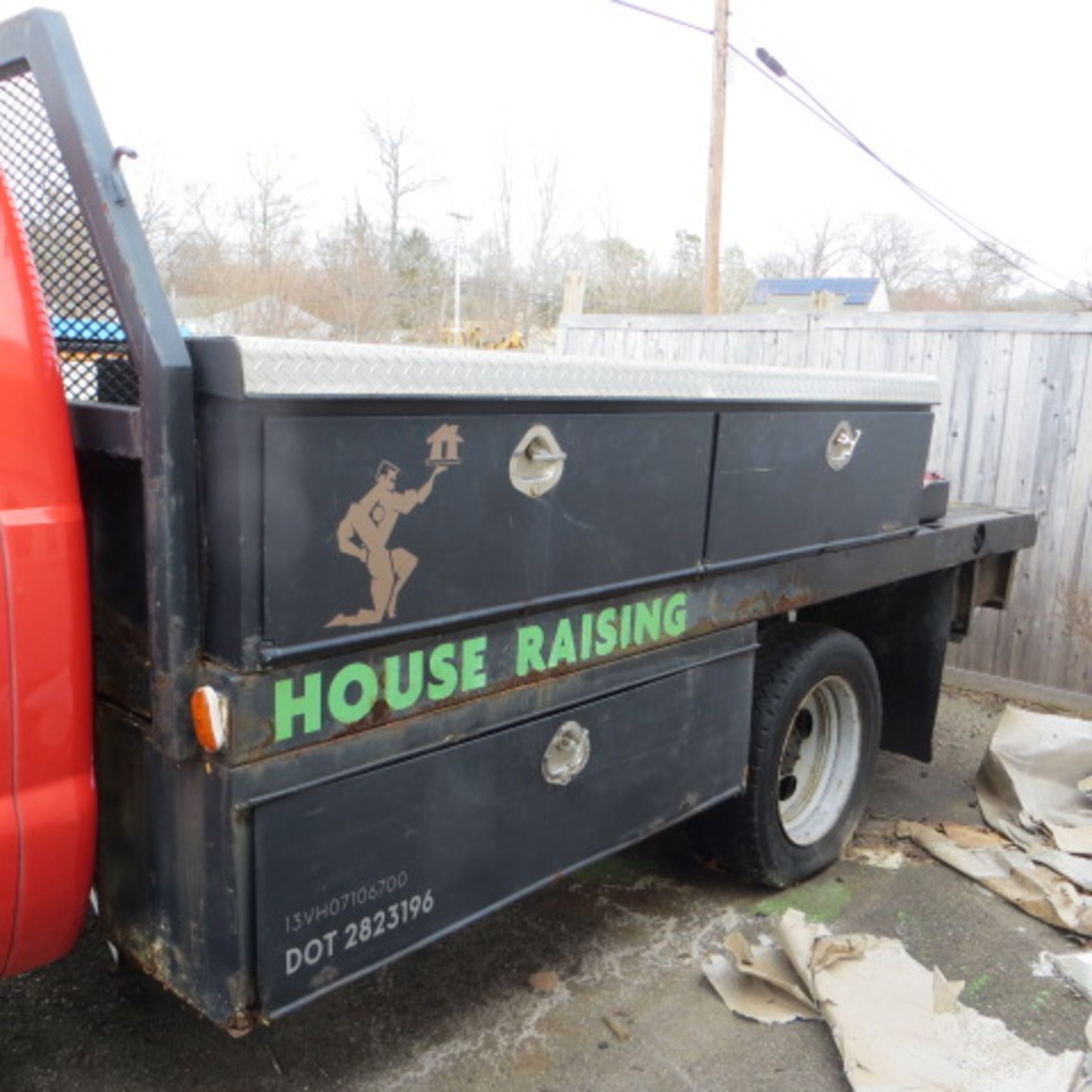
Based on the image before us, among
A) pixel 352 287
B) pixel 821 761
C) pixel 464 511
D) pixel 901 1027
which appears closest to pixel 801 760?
pixel 821 761

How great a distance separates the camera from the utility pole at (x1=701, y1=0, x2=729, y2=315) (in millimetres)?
12383

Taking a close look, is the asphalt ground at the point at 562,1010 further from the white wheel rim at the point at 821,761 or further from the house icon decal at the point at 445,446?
the house icon decal at the point at 445,446

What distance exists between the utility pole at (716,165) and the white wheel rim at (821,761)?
9.04 m

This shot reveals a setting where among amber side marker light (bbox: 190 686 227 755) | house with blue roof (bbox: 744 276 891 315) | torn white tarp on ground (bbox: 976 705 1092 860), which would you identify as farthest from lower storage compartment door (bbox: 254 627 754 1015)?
house with blue roof (bbox: 744 276 891 315)

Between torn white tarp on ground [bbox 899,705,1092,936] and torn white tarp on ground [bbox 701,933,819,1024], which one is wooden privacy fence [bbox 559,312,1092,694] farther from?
torn white tarp on ground [bbox 701,933,819,1024]

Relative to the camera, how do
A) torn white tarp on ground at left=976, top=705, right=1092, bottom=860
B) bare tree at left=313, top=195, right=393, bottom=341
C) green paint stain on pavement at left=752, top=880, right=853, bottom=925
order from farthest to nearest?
bare tree at left=313, top=195, right=393, bottom=341 → torn white tarp on ground at left=976, top=705, right=1092, bottom=860 → green paint stain on pavement at left=752, top=880, right=853, bottom=925

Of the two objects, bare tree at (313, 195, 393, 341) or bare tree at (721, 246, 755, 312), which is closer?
bare tree at (313, 195, 393, 341)

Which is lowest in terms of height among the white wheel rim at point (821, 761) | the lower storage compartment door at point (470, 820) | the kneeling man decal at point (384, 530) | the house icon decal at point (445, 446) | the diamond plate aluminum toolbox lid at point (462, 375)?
the white wheel rim at point (821, 761)

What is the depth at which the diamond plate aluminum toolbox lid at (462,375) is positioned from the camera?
5.78 ft

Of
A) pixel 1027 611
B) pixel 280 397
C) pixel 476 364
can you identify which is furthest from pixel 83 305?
pixel 1027 611

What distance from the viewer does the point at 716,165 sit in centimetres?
1273

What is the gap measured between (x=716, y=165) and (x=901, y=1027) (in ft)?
38.1

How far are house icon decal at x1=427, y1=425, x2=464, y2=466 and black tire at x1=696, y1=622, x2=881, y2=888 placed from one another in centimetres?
165

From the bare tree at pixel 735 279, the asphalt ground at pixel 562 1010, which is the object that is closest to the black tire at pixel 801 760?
the asphalt ground at pixel 562 1010
